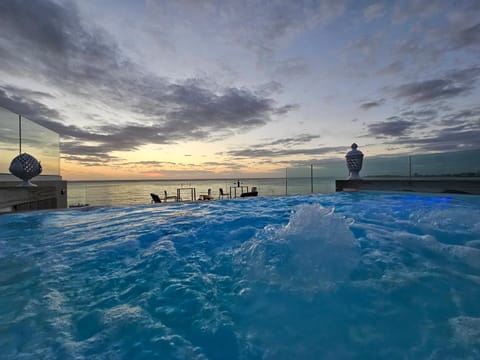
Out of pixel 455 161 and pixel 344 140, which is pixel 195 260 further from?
pixel 344 140

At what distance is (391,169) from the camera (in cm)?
935

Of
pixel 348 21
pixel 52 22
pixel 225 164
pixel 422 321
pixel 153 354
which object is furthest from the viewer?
pixel 225 164

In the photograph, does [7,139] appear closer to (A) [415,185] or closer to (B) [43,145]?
(B) [43,145]

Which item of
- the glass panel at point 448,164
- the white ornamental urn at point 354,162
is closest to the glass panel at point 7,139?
the white ornamental urn at point 354,162

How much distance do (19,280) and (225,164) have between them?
22195mm

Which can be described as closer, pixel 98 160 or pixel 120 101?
pixel 120 101

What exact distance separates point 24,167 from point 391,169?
13443mm

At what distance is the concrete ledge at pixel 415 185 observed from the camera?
6986 millimetres

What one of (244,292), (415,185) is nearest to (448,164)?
(415,185)

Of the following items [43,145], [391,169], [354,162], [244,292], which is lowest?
[244,292]

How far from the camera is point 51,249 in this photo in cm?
311

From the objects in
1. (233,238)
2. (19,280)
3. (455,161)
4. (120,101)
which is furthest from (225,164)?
(19,280)

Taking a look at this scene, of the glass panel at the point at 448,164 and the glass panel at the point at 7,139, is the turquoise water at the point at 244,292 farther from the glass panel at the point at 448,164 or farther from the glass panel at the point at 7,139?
the glass panel at the point at 448,164

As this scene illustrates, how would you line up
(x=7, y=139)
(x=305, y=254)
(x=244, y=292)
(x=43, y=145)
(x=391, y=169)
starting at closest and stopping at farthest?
(x=244, y=292)
(x=305, y=254)
(x=7, y=139)
(x=43, y=145)
(x=391, y=169)
